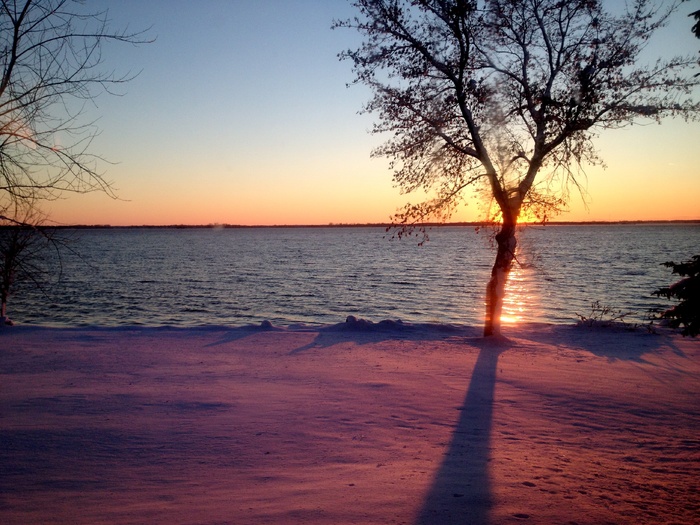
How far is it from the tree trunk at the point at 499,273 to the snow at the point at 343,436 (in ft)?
6.82

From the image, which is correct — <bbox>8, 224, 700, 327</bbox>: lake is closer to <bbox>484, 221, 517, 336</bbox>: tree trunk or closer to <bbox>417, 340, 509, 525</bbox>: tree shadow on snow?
<bbox>484, 221, 517, 336</bbox>: tree trunk

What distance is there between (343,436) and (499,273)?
850 centimetres

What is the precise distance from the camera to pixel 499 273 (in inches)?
538

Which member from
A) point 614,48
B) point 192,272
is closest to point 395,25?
point 614,48

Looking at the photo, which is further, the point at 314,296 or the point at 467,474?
the point at 314,296

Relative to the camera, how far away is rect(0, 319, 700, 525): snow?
15.3 feet

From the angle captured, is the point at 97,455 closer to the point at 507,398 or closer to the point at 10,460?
the point at 10,460

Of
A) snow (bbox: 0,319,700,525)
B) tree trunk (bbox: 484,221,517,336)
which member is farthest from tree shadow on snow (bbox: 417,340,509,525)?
tree trunk (bbox: 484,221,517,336)

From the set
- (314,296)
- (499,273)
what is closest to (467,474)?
(499,273)

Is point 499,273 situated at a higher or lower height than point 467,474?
higher

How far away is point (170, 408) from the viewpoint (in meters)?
7.35

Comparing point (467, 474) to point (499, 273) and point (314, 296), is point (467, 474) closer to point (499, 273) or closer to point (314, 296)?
point (499, 273)

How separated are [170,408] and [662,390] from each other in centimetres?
821

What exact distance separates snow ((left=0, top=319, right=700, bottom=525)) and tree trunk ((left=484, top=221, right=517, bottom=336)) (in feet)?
6.82
